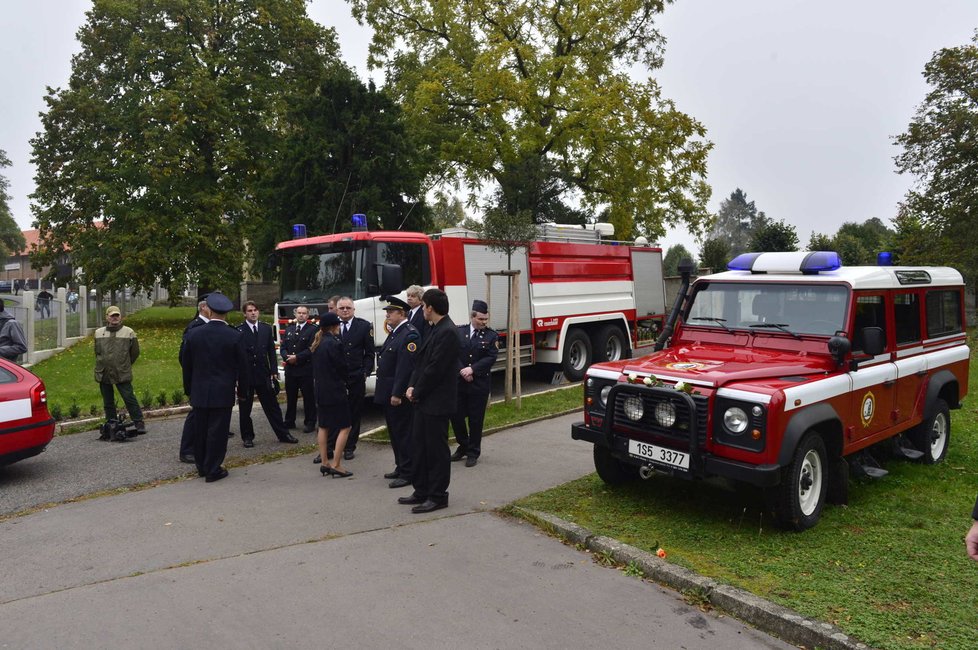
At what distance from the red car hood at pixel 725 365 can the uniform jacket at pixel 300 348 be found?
14.9 feet

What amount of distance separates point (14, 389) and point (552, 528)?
535cm

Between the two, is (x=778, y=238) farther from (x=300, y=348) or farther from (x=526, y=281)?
(x=300, y=348)

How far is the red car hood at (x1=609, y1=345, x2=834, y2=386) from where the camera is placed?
16.7 ft

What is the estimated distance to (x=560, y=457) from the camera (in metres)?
7.57

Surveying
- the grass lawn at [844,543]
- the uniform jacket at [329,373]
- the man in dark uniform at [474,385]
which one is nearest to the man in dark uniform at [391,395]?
the uniform jacket at [329,373]

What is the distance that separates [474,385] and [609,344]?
7.24m

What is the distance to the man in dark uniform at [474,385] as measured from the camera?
7.31 metres

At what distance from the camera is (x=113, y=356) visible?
843cm

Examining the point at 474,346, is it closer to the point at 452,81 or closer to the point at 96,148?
the point at 452,81

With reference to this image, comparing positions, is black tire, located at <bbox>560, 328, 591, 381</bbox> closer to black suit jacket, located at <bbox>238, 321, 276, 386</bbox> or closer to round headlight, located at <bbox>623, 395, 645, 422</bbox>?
black suit jacket, located at <bbox>238, 321, 276, 386</bbox>

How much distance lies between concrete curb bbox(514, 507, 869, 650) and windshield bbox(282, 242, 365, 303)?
5.62 m

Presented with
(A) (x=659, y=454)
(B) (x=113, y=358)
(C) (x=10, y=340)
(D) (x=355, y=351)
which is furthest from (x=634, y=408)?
(C) (x=10, y=340)

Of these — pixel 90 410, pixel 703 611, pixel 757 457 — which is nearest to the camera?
pixel 703 611

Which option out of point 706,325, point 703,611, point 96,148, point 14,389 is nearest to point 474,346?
point 706,325
